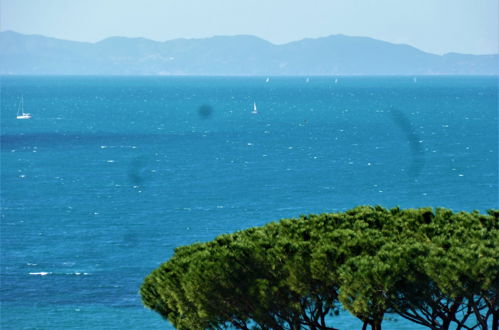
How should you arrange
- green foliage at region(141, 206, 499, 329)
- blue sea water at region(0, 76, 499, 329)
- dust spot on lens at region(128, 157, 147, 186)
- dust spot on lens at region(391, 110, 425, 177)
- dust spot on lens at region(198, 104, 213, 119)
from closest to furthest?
green foliage at region(141, 206, 499, 329) < blue sea water at region(0, 76, 499, 329) < dust spot on lens at region(128, 157, 147, 186) < dust spot on lens at region(391, 110, 425, 177) < dust spot on lens at region(198, 104, 213, 119)

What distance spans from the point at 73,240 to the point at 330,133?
3102 inches

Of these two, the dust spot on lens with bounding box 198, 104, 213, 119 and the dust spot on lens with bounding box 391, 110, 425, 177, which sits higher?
the dust spot on lens with bounding box 391, 110, 425, 177

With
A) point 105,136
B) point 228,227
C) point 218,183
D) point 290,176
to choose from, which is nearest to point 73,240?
point 228,227

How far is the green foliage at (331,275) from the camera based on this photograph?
19.9m

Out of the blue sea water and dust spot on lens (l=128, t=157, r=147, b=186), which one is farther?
dust spot on lens (l=128, t=157, r=147, b=186)

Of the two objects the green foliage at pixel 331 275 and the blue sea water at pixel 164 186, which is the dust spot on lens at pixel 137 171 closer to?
the blue sea water at pixel 164 186

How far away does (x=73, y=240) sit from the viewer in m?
60.5

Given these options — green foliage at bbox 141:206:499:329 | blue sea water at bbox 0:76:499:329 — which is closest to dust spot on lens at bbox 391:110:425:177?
blue sea water at bbox 0:76:499:329

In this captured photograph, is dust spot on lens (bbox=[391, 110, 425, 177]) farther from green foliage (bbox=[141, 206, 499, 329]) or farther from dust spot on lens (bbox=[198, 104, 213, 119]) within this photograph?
green foliage (bbox=[141, 206, 499, 329])

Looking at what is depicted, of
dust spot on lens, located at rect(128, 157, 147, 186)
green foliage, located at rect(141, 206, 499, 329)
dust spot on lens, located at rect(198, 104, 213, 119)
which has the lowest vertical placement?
dust spot on lens, located at rect(198, 104, 213, 119)

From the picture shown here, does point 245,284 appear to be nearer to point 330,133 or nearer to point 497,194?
point 497,194

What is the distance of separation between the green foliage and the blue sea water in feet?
61.0

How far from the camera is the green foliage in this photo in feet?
65.3

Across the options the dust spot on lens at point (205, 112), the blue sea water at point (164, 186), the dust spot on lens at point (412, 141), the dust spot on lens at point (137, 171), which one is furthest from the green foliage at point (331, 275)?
the dust spot on lens at point (205, 112)
